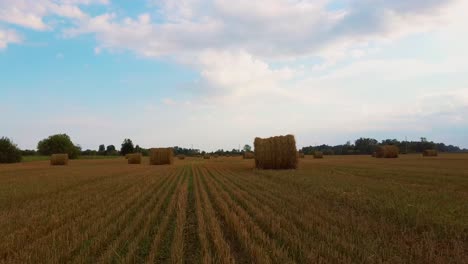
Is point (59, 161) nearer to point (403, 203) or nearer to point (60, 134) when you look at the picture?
point (403, 203)

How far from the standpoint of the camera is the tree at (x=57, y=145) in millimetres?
99931

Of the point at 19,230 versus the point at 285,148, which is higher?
the point at 285,148

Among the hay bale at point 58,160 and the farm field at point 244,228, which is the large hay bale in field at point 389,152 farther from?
the hay bale at point 58,160

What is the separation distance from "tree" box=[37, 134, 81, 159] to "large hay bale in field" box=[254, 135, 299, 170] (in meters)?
84.6

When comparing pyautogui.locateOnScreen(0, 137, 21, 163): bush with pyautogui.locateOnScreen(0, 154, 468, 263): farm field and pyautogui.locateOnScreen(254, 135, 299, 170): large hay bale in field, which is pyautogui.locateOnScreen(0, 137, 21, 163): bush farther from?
pyautogui.locateOnScreen(0, 154, 468, 263): farm field

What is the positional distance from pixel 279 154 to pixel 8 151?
152 feet

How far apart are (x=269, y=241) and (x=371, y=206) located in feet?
12.8

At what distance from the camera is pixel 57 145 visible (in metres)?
101

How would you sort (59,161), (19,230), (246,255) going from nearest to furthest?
1. (246,255)
2. (19,230)
3. (59,161)

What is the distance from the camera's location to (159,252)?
5473 millimetres

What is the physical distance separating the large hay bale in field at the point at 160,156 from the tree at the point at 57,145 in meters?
67.5

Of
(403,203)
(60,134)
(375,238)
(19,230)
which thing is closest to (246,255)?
(375,238)

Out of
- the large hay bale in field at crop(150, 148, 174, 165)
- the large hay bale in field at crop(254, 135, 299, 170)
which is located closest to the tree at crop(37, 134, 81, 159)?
the large hay bale in field at crop(150, 148, 174, 165)

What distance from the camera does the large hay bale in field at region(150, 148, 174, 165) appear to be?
37.8 metres
